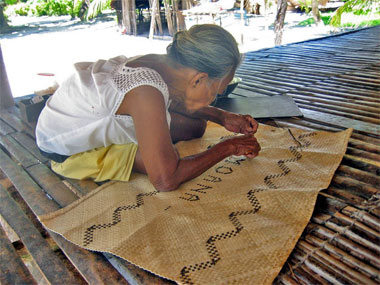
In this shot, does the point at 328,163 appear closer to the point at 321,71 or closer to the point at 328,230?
the point at 328,230

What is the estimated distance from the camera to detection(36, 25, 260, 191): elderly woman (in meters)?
1.09

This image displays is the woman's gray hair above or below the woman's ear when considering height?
above

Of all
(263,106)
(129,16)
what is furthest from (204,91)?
(129,16)

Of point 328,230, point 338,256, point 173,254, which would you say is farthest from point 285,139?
point 173,254

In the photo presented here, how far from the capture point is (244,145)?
135 cm

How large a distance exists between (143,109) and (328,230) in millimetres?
662

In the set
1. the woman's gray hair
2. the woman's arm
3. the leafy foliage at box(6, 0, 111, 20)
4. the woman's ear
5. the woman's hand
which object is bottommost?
the woman's hand

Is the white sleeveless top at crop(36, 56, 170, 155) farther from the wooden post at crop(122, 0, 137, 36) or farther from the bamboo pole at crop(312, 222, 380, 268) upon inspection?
the wooden post at crop(122, 0, 137, 36)

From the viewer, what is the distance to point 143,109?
1092mm

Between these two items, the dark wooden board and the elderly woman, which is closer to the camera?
the elderly woman

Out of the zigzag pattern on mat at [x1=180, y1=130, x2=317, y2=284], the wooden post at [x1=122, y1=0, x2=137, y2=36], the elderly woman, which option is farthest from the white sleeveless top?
the wooden post at [x1=122, y1=0, x2=137, y2=36]

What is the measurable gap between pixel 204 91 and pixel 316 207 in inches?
21.1

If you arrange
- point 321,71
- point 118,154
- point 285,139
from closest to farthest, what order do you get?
1. point 118,154
2. point 285,139
3. point 321,71

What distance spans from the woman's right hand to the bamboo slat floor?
0.31m
